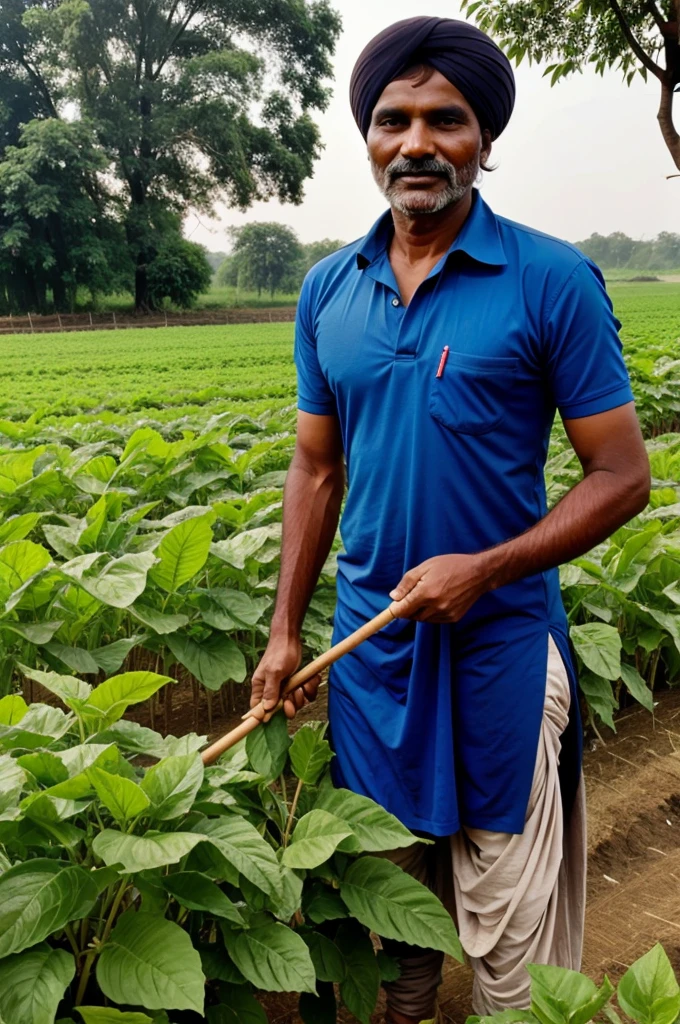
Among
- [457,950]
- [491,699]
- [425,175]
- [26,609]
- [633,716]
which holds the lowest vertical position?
[633,716]

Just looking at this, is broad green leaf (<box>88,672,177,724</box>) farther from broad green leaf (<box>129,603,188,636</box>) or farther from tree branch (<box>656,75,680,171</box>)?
tree branch (<box>656,75,680,171</box>)

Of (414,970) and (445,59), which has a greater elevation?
(445,59)

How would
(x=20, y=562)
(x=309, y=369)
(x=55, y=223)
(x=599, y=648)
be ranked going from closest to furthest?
1. (x=309, y=369)
2. (x=20, y=562)
3. (x=599, y=648)
4. (x=55, y=223)

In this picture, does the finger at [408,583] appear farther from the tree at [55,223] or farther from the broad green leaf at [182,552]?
the tree at [55,223]

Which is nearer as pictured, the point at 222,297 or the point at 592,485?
the point at 592,485

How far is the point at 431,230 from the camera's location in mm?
1745

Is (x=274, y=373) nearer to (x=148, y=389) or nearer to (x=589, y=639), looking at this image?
(x=148, y=389)

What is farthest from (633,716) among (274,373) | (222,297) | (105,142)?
(222,297)

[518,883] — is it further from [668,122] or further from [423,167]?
[668,122]

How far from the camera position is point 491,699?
1718mm

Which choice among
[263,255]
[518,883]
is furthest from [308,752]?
[263,255]

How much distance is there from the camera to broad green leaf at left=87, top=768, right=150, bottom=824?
1.46 m

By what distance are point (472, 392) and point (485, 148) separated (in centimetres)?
49

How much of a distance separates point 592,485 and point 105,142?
43.2 meters
